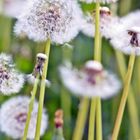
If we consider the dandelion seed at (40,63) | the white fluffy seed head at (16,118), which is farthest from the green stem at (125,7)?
the dandelion seed at (40,63)

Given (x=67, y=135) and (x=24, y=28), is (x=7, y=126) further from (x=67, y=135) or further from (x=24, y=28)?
(x=67, y=135)

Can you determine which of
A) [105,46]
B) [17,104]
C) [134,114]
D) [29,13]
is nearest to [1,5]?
[105,46]

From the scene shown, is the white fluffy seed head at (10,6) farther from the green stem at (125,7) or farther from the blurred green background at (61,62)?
the green stem at (125,7)

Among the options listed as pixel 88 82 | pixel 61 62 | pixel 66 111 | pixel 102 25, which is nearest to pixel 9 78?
pixel 102 25

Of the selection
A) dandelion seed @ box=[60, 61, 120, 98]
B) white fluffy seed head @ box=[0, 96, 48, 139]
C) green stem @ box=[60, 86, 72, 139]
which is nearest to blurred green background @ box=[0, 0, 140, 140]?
green stem @ box=[60, 86, 72, 139]

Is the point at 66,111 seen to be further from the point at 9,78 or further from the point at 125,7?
the point at 9,78

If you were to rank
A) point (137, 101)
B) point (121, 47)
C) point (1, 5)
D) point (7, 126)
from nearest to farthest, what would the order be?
point (121, 47), point (7, 126), point (137, 101), point (1, 5)
